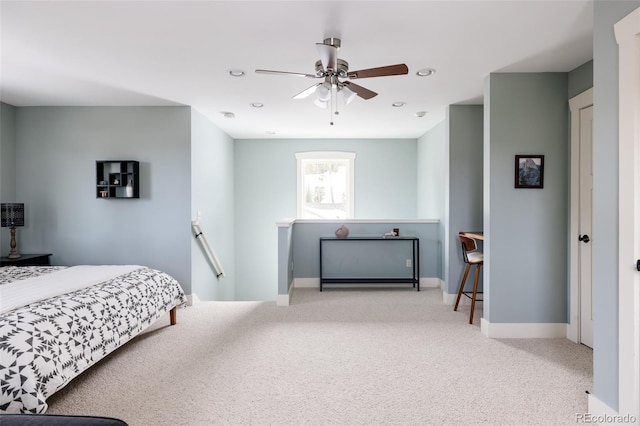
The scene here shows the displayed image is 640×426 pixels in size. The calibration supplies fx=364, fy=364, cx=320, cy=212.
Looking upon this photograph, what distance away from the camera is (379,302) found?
4.65m

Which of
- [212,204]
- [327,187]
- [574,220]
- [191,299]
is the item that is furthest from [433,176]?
[191,299]

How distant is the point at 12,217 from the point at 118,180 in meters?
1.15

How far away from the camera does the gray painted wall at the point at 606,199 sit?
76.8 inches

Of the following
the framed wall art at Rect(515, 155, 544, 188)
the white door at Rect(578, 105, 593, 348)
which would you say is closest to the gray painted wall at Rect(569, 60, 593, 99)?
the white door at Rect(578, 105, 593, 348)

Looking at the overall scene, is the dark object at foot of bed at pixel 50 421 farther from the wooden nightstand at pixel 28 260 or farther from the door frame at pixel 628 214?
the wooden nightstand at pixel 28 260

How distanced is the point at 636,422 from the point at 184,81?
4.15 m

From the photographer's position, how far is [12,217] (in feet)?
13.4

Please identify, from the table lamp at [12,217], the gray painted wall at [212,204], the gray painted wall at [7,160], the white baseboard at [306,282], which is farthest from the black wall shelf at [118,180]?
the white baseboard at [306,282]

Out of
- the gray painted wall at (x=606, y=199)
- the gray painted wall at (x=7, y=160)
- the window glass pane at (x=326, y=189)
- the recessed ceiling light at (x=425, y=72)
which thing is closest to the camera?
the gray painted wall at (x=606, y=199)

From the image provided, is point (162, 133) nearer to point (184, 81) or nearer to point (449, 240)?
point (184, 81)

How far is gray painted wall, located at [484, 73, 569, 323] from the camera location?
3340 mm

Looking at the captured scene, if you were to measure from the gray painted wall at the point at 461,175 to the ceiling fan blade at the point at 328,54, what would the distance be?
8.45 feet

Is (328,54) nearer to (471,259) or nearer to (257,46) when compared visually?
(257,46)

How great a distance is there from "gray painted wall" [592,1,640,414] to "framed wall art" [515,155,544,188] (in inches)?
50.2
